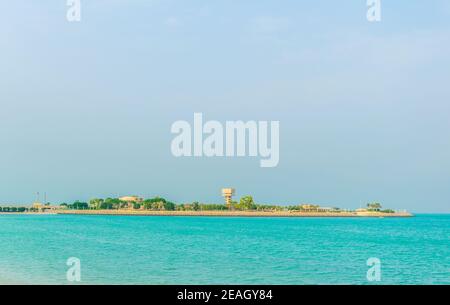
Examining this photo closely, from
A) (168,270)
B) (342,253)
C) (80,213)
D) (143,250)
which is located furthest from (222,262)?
(80,213)

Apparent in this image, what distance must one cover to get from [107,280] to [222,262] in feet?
35.2

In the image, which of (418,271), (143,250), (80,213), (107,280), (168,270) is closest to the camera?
(107,280)

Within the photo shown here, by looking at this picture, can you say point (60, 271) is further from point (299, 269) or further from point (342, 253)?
point (342, 253)

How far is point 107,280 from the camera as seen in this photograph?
76.4 ft

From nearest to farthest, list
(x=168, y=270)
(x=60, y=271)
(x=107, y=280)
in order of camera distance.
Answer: (x=107, y=280) < (x=60, y=271) < (x=168, y=270)
